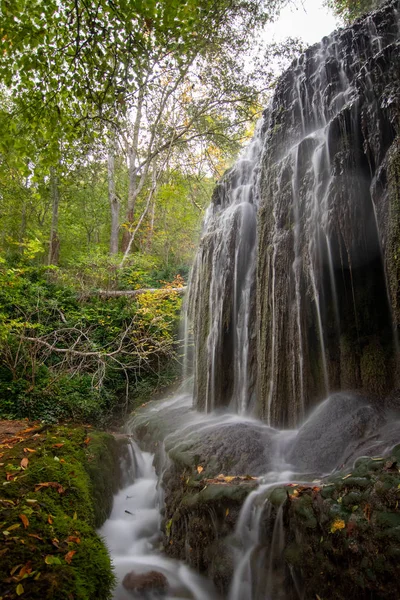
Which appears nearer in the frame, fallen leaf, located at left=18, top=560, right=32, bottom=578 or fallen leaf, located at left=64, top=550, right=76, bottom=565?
fallen leaf, located at left=18, top=560, right=32, bottom=578

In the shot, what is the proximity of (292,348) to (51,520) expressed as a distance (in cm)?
397

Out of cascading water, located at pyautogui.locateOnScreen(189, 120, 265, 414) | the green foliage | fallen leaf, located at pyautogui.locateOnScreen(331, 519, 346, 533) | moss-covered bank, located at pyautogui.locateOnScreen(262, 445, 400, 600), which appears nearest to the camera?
moss-covered bank, located at pyautogui.locateOnScreen(262, 445, 400, 600)

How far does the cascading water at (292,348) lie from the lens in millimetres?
3656

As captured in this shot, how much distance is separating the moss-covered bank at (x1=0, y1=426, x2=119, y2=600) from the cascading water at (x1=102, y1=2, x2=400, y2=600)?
0.98 meters

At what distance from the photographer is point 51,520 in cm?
287

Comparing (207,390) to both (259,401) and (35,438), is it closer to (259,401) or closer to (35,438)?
(259,401)

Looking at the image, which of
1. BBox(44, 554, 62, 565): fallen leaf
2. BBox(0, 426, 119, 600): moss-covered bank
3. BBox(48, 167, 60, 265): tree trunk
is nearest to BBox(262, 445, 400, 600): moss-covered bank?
BBox(0, 426, 119, 600): moss-covered bank

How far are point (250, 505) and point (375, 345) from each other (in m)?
2.94

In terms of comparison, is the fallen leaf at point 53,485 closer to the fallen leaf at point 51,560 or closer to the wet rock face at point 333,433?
the fallen leaf at point 51,560

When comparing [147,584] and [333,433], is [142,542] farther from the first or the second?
[333,433]

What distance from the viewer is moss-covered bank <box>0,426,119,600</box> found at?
86.9 inches

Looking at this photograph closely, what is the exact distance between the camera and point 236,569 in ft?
11.3

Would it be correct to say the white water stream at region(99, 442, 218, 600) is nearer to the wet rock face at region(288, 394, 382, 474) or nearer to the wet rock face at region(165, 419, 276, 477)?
the wet rock face at region(165, 419, 276, 477)

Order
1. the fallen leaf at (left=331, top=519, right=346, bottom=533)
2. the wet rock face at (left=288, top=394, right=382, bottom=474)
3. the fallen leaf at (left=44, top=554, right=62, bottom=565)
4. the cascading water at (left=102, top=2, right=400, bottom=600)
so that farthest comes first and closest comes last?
the wet rock face at (left=288, top=394, right=382, bottom=474), the cascading water at (left=102, top=2, right=400, bottom=600), the fallen leaf at (left=331, top=519, right=346, bottom=533), the fallen leaf at (left=44, top=554, right=62, bottom=565)
